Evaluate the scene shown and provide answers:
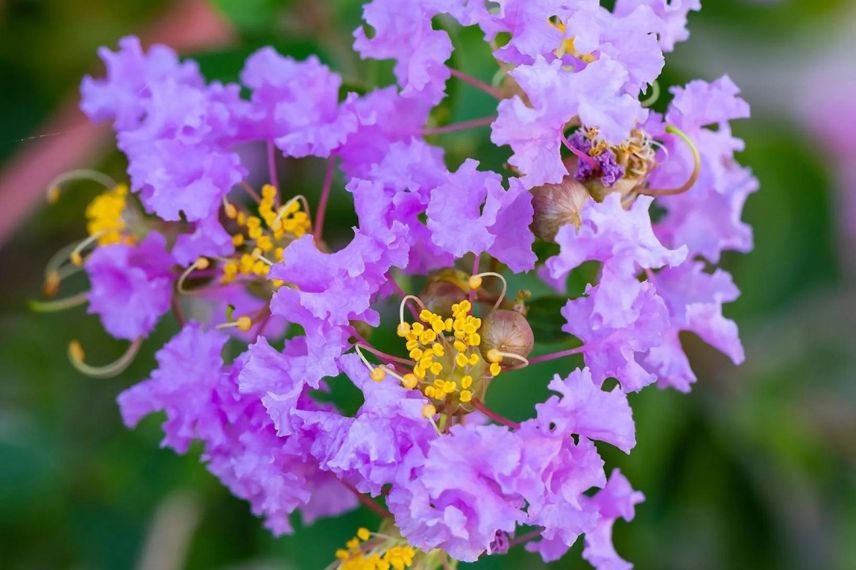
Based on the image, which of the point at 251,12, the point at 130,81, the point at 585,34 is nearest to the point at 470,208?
the point at 585,34

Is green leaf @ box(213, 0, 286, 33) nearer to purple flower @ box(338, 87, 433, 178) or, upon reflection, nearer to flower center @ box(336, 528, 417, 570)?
purple flower @ box(338, 87, 433, 178)

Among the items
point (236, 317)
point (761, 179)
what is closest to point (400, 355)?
point (236, 317)

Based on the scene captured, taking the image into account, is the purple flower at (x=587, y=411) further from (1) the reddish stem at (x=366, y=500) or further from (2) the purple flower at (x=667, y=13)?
(2) the purple flower at (x=667, y=13)

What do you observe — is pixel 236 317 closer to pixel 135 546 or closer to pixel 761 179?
pixel 135 546

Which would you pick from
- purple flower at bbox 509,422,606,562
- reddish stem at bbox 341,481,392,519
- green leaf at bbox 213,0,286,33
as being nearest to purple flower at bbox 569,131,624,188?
purple flower at bbox 509,422,606,562

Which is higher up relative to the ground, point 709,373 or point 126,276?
point 126,276

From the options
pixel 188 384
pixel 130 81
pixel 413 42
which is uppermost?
pixel 413 42

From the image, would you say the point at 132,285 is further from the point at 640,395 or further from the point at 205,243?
the point at 640,395
